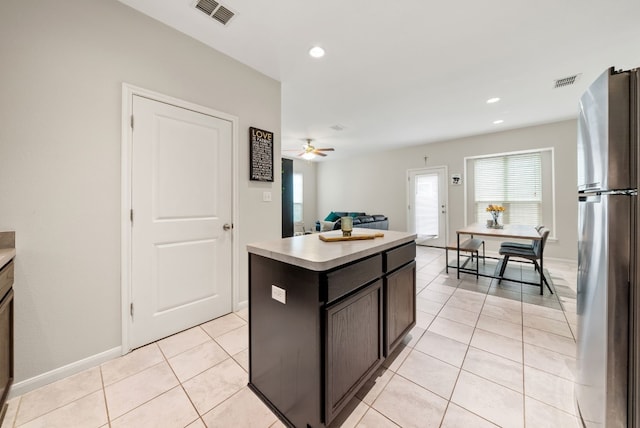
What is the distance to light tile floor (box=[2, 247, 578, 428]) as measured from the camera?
4.23 ft

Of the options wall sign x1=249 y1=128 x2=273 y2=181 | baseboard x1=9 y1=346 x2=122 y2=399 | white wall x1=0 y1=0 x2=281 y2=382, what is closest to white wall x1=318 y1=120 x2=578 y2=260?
wall sign x1=249 y1=128 x2=273 y2=181

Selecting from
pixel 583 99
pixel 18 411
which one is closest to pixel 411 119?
pixel 583 99

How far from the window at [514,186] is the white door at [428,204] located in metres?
0.56

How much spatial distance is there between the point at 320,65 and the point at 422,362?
294 cm

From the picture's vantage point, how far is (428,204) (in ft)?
20.1

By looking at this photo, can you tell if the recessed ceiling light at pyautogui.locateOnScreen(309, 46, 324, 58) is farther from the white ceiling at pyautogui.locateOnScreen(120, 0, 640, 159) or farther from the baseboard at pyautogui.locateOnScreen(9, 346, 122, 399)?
the baseboard at pyautogui.locateOnScreen(9, 346, 122, 399)

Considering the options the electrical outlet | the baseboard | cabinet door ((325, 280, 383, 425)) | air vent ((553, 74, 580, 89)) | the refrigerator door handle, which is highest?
air vent ((553, 74, 580, 89))

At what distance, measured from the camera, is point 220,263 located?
2.42 m

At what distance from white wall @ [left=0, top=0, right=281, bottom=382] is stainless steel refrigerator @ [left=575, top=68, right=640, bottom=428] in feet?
9.05

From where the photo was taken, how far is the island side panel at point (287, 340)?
1130mm

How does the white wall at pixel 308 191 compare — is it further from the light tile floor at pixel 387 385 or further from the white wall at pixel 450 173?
the light tile floor at pixel 387 385

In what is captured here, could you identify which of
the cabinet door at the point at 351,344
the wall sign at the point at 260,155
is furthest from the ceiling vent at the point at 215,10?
the cabinet door at the point at 351,344

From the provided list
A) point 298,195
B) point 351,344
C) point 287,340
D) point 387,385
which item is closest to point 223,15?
point 287,340

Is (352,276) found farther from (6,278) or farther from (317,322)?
(6,278)
